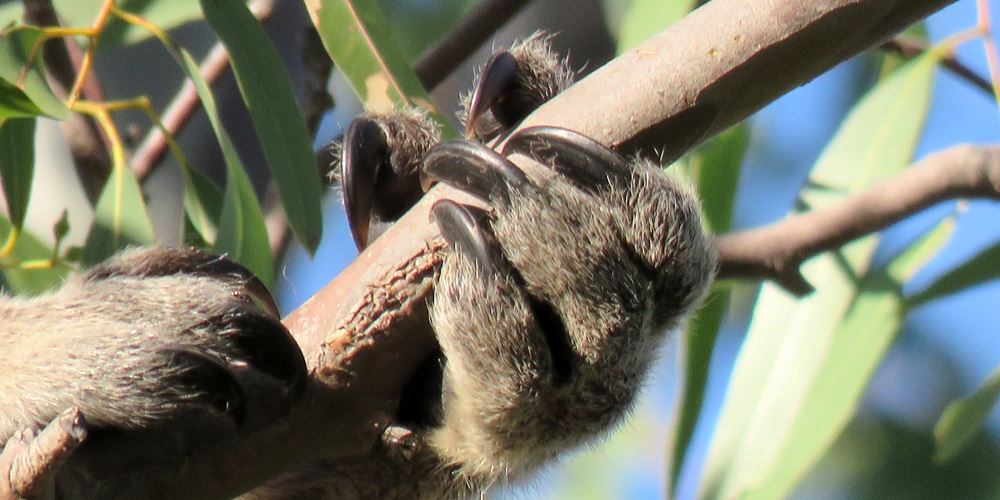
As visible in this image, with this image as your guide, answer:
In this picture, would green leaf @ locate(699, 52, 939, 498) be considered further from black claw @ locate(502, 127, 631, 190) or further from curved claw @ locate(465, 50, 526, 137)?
black claw @ locate(502, 127, 631, 190)

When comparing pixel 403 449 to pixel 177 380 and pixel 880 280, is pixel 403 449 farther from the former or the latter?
pixel 880 280

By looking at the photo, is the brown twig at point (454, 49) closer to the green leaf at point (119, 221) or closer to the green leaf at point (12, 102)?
the green leaf at point (119, 221)

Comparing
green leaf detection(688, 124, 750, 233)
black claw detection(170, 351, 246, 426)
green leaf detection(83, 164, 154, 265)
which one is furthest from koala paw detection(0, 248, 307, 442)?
green leaf detection(688, 124, 750, 233)

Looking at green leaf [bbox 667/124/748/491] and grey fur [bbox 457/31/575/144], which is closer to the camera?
grey fur [bbox 457/31/575/144]

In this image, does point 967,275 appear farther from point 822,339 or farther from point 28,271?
point 28,271

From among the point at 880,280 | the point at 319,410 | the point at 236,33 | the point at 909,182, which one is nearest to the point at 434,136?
the point at 236,33

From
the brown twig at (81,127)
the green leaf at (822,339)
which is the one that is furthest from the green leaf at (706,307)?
the brown twig at (81,127)
